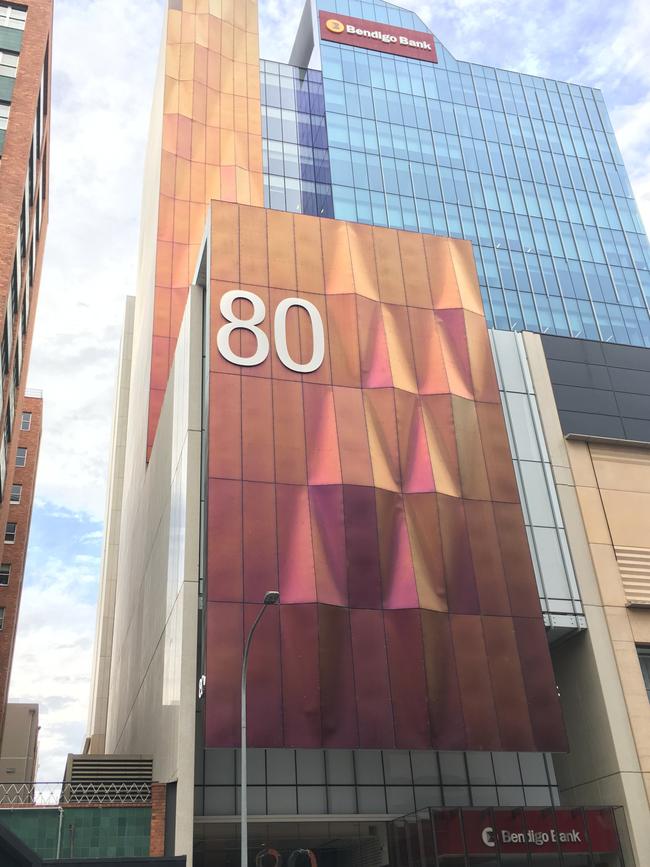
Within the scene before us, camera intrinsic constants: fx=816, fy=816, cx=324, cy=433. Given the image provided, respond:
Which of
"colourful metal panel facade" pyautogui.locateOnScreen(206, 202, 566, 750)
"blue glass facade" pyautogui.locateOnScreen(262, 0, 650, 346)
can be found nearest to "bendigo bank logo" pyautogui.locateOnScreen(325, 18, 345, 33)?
"blue glass facade" pyautogui.locateOnScreen(262, 0, 650, 346)

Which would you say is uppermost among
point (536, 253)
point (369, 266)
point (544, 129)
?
point (544, 129)

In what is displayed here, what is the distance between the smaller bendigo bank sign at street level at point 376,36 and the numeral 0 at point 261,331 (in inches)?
2371

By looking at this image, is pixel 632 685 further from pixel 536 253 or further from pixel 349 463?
pixel 536 253

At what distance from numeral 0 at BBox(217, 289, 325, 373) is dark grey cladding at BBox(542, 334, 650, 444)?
41.0 feet

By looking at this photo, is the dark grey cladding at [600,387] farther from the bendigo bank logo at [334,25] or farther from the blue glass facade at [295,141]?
the bendigo bank logo at [334,25]

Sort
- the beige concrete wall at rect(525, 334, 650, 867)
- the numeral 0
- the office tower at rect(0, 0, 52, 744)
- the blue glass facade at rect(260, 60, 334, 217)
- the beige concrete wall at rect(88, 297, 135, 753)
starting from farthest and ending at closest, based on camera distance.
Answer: the beige concrete wall at rect(88, 297, 135, 753)
the blue glass facade at rect(260, 60, 334, 217)
the office tower at rect(0, 0, 52, 744)
the numeral 0
the beige concrete wall at rect(525, 334, 650, 867)

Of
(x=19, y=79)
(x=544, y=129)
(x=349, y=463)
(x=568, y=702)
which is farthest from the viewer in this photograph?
(x=544, y=129)

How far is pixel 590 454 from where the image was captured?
122 ft

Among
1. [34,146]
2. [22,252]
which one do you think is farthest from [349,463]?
[34,146]

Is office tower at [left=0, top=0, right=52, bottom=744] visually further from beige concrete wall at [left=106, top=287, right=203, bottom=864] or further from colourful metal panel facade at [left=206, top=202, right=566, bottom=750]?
colourful metal panel facade at [left=206, top=202, right=566, bottom=750]

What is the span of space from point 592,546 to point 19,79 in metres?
38.4

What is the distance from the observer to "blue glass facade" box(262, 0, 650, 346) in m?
72.6

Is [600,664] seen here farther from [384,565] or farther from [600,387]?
[600,387]

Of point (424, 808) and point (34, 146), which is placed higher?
point (34, 146)
